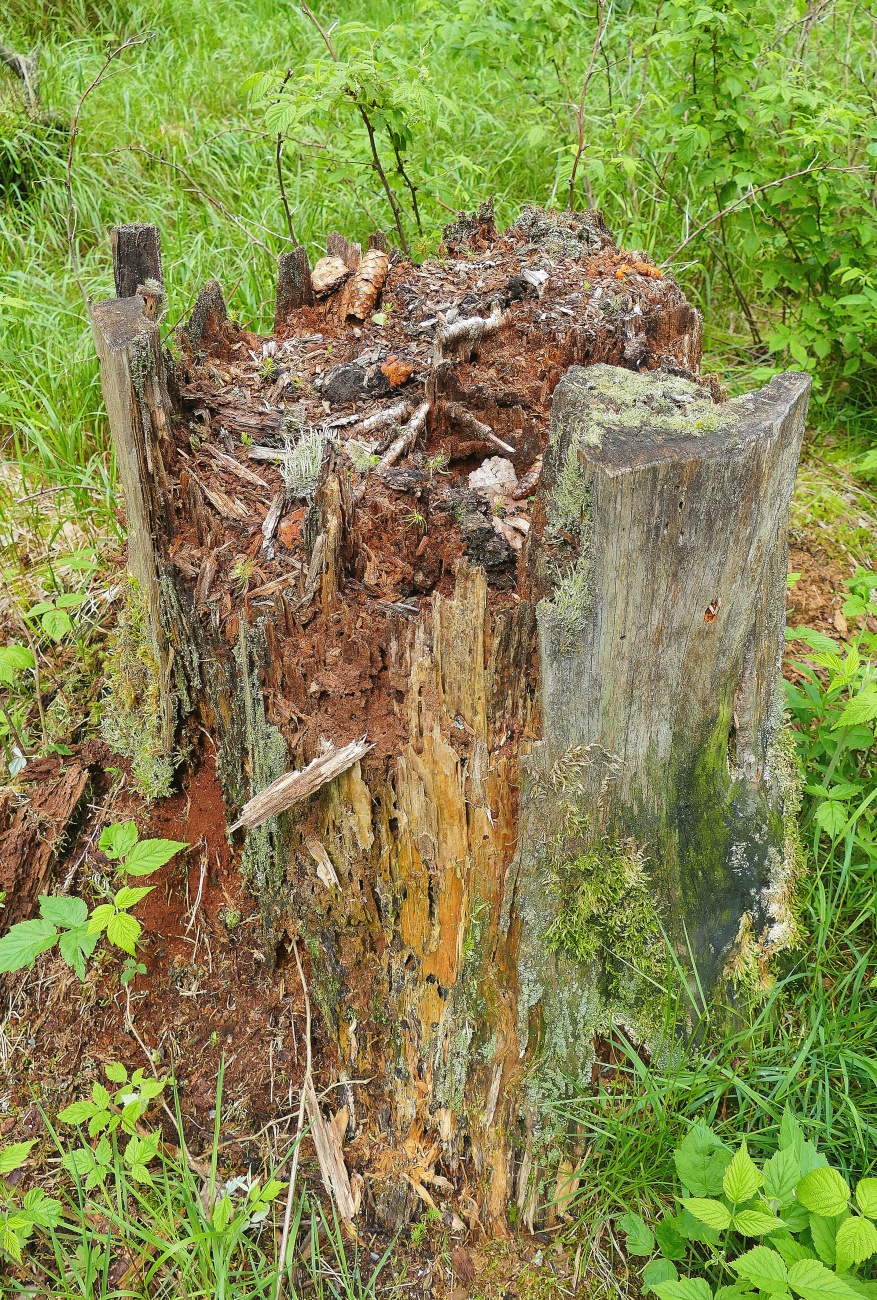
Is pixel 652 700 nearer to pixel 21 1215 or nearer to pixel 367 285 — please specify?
pixel 21 1215

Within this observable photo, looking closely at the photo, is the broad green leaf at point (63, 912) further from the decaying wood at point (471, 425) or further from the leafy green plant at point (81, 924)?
the decaying wood at point (471, 425)

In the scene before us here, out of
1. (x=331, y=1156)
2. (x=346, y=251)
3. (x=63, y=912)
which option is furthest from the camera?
(x=346, y=251)

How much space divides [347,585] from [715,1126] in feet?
4.35

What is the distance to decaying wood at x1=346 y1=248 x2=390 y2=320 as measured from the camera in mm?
2834

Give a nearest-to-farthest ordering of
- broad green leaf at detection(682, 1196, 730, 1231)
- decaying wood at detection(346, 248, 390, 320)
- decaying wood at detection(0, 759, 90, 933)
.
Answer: broad green leaf at detection(682, 1196, 730, 1231) → decaying wood at detection(0, 759, 90, 933) → decaying wood at detection(346, 248, 390, 320)

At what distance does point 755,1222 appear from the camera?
1497 millimetres

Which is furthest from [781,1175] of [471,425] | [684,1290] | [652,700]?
[471,425]

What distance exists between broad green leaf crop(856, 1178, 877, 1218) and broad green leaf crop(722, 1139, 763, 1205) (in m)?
0.16

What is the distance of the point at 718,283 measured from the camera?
15.9 feet

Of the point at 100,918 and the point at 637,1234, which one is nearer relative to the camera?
the point at 637,1234

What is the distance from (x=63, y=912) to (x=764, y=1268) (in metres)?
1.45

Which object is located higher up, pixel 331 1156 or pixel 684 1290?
pixel 684 1290

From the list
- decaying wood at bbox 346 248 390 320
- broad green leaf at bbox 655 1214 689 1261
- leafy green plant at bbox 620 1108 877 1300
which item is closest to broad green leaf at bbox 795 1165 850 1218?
leafy green plant at bbox 620 1108 877 1300

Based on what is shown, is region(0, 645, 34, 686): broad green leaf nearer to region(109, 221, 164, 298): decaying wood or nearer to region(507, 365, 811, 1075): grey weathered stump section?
region(109, 221, 164, 298): decaying wood
